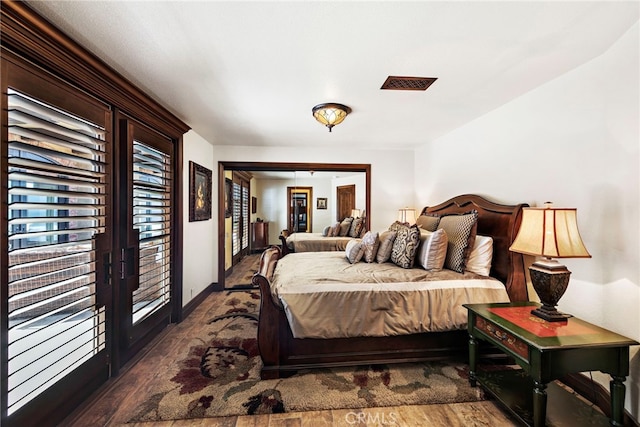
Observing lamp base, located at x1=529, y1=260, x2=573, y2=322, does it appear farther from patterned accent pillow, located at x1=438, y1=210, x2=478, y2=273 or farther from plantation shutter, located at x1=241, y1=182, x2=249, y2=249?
plantation shutter, located at x1=241, y1=182, x2=249, y2=249

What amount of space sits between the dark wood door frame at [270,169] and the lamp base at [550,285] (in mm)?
2918

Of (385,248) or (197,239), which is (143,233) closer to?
(197,239)

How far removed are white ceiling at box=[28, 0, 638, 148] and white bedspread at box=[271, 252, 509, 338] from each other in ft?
5.36

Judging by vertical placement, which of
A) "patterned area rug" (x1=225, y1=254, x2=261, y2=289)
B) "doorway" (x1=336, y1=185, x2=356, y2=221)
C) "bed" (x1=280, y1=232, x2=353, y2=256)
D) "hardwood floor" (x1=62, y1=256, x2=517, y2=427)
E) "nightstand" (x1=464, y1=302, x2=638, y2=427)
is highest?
"doorway" (x1=336, y1=185, x2=356, y2=221)

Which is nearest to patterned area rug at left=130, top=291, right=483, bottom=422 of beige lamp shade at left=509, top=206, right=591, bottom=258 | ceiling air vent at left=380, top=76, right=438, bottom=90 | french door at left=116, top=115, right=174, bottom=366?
french door at left=116, top=115, right=174, bottom=366

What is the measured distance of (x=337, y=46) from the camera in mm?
1731

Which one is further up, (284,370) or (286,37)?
(286,37)

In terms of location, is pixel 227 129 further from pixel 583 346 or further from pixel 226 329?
pixel 583 346

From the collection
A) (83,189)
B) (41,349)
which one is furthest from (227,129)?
(41,349)

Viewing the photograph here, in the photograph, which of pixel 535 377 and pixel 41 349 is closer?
pixel 535 377

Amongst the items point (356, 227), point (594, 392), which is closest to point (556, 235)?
point (594, 392)

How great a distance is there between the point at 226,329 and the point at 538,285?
2867 millimetres

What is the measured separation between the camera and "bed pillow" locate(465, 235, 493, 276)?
8.18ft

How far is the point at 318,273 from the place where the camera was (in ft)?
8.11
